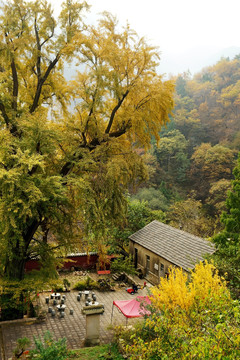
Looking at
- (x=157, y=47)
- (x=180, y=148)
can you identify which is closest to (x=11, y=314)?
(x=157, y=47)

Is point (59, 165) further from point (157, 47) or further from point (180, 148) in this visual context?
point (180, 148)

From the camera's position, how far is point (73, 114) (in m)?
15.1

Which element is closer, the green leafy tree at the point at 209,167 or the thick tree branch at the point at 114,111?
the thick tree branch at the point at 114,111

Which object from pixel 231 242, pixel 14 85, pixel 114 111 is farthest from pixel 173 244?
pixel 14 85

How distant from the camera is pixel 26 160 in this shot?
36.6 ft

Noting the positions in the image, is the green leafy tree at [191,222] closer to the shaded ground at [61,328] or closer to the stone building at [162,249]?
the stone building at [162,249]

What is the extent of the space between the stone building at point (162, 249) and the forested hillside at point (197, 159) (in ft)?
29.2

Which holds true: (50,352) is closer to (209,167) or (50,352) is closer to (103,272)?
(103,272)

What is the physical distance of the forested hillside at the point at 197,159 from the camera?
36.8 metres

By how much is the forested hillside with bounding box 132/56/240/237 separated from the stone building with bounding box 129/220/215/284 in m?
8.91

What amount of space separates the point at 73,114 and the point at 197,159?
3404 cm

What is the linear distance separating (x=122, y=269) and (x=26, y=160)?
1382 cm

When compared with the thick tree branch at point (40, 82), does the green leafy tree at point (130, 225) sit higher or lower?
lower

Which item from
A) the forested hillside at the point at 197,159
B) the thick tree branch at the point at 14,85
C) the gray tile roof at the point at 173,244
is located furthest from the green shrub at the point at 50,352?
the forested hillside at the point at 197,159
